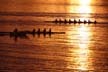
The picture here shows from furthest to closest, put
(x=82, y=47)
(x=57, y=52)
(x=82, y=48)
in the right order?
(x=82, y=47)
(x=82, y=48)
(x=57, y=52)

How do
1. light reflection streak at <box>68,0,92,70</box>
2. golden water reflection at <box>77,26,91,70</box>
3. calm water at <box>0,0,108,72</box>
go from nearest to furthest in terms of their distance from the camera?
calm water at <box>0,0,108,72</box> → light reflection streak at <box>68,0,92,70</box> → golden water reflection at <box>77,26,91,70</box>

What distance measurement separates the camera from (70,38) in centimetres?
4741

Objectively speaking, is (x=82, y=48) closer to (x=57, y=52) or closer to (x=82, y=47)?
(x=82, y=47)

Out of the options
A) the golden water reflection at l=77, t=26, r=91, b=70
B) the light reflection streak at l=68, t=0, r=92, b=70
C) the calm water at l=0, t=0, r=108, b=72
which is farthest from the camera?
the golden water reflection at l=77, t=26, r=91, b=70

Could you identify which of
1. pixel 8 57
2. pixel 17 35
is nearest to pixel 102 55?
pixel 8 57

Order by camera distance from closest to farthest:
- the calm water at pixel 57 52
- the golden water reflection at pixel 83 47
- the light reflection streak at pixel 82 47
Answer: the calm water at pixel 57 52
the light reflection streak at pixel 82 47
the golden water reflection at pixel 83 47

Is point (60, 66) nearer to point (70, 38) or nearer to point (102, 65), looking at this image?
point (102, 65)

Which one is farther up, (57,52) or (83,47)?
(57,52)

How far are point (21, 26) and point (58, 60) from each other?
2185 centimetres

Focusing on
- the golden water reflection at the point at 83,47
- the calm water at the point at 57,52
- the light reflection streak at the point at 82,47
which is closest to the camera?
the calm water at the point at 57,52

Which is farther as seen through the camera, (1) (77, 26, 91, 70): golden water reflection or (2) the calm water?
(1) (77, 26, 91, 70): golden water reflection

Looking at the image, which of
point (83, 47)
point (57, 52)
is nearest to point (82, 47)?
point (83, 47)

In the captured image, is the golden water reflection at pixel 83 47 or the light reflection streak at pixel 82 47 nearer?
the light reflection streak at pixel 82 47

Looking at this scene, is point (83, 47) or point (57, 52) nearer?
point (57, 52)
